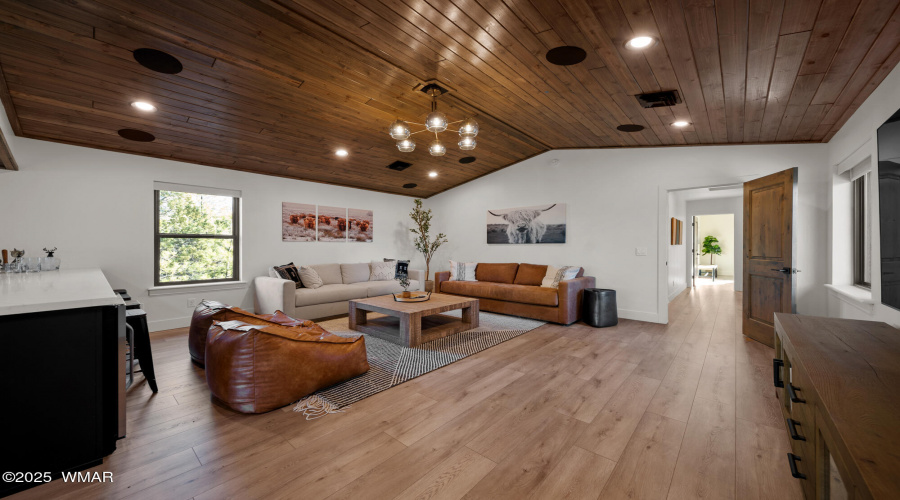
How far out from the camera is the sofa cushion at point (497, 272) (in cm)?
617

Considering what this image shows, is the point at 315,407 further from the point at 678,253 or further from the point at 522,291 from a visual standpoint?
the point at 678,253

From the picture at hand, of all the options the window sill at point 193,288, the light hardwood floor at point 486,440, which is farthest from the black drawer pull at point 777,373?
the window sill at point 193,288

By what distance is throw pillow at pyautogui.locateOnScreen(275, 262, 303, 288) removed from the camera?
5.20m

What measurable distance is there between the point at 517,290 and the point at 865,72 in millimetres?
3784

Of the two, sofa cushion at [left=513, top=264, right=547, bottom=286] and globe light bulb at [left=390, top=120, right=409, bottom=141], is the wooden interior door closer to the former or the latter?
sofa cushion at [left=513, top=264, right=547, bottom=286]

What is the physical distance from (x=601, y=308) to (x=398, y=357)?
9.22 ft

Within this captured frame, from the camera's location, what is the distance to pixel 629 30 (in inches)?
87.0

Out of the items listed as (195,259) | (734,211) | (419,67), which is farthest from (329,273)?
(734,211)

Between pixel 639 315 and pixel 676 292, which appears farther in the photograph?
pixel 676 292

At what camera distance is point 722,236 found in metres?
11.9

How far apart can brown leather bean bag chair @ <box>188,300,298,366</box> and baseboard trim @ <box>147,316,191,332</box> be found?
1.65 m

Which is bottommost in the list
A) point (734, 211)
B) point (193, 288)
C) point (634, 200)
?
point (193, 288)

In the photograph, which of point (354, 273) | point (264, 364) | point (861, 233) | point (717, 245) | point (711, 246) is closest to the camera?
point (264, 364)

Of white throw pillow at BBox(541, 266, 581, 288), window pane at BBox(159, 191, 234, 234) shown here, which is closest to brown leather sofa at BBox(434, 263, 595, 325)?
white throw pillow at BBox(541, 266, 581, 288)
